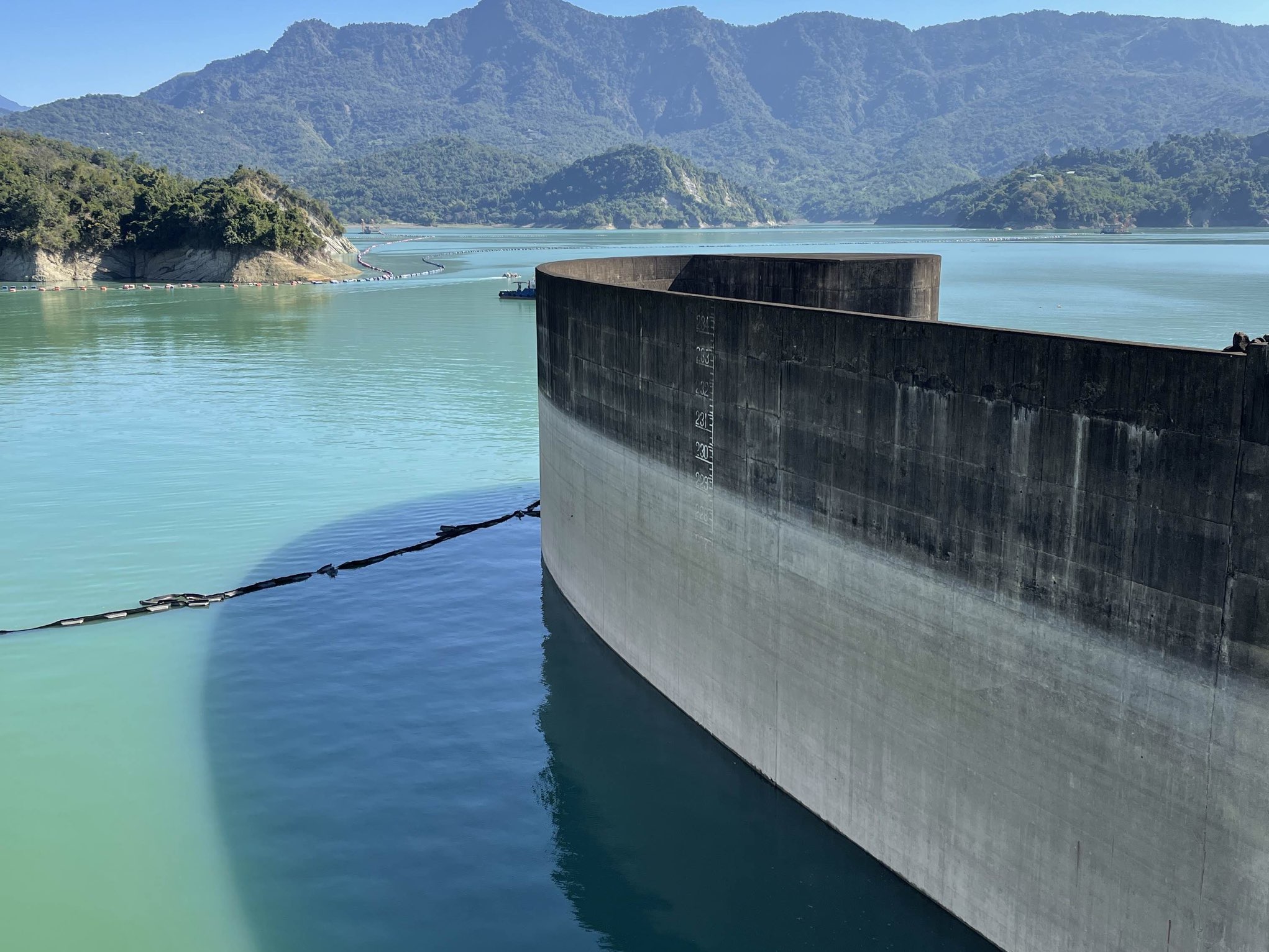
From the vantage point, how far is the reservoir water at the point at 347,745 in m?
13.4

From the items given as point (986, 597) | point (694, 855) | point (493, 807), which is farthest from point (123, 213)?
point (986, 597)

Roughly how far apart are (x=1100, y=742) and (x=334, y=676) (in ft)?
44.6

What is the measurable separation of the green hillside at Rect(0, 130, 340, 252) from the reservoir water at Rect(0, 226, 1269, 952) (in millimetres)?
74816

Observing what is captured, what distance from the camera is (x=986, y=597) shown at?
11.5 m

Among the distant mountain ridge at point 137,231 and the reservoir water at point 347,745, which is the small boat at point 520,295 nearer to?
the distant mountain ridge at point 137,231

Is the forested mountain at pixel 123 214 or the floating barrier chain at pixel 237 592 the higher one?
the forested mountain at pixel 123 214

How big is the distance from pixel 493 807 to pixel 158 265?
11166 cm

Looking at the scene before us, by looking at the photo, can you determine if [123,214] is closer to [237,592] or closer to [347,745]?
[237,592]

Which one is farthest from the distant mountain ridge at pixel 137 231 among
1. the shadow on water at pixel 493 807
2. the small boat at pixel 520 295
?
the shadow on water at pixel 493 807

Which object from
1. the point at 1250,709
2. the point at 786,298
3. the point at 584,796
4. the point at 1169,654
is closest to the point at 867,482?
the point at 1169,654

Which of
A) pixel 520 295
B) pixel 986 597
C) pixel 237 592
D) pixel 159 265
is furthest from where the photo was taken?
pixel 159 265

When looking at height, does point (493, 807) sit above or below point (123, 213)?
below

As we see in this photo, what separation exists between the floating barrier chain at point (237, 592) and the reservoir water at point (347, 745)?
0.38m

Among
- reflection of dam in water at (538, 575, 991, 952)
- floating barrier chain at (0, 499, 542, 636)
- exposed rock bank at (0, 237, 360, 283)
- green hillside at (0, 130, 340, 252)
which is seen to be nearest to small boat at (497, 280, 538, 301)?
exposed rock bank at (0, 237, 360, 283)
